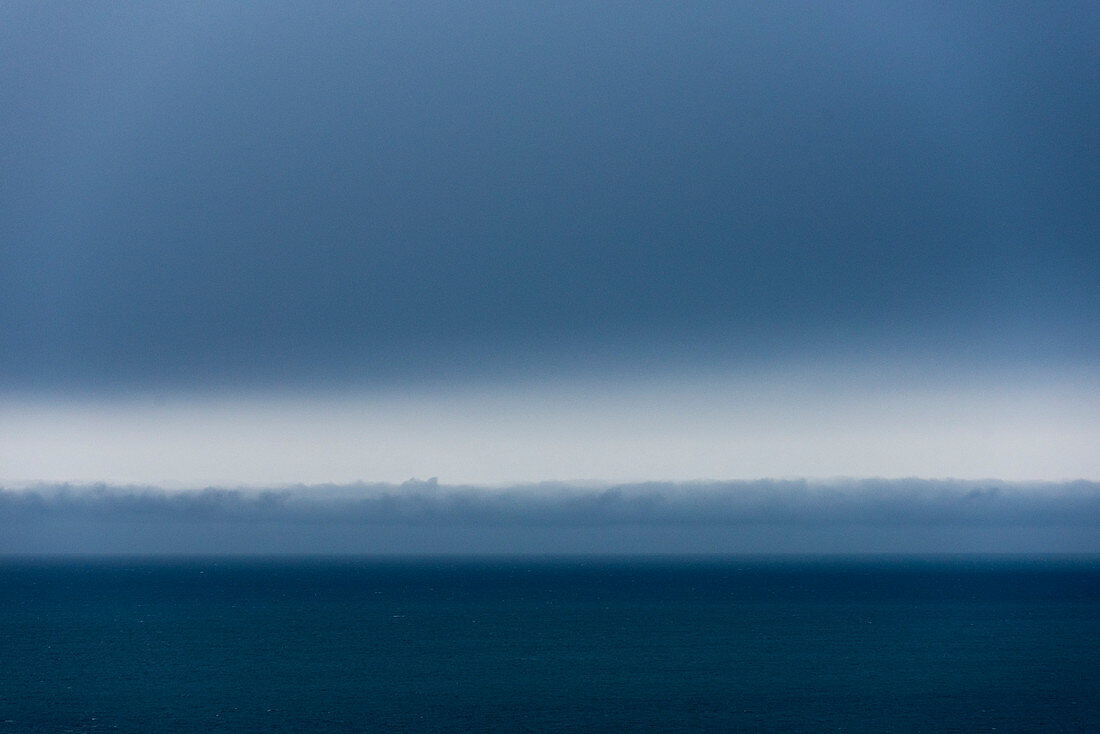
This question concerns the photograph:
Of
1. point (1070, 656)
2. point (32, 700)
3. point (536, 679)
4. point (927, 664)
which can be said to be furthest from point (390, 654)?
point (1070, 656)

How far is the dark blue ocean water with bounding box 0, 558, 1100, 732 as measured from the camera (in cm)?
6284

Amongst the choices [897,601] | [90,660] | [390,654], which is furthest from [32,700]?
[897,601]

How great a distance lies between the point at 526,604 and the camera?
15400 cm

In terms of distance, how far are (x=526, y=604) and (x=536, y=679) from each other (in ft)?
253

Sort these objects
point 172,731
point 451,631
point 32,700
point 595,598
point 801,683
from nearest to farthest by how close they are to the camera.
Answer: point 172,731
point 32,700
point 801,683
point 451,631
point 595,598

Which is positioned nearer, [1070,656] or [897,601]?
[1070,656]

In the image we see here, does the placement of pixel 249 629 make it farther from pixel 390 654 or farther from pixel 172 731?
pixel 172 731

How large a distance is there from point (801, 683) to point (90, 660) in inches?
2349

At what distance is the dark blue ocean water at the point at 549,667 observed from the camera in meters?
62.8

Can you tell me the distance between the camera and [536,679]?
7788 cm

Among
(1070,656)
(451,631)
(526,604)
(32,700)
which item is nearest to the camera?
(32,700)

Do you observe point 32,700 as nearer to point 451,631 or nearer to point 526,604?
point 451,631

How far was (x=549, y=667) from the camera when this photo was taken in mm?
84062

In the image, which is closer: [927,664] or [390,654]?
[927,664]
